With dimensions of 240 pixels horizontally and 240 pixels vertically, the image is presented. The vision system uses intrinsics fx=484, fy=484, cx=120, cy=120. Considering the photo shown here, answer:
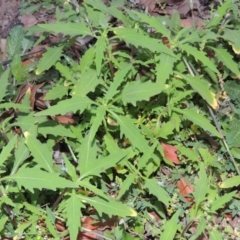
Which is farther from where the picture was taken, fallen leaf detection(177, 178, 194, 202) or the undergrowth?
fallen leaf detection(177, 178, 194, 202)

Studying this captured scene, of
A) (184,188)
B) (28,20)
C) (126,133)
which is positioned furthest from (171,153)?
(28,20)

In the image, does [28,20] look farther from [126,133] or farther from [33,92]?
[126,133]

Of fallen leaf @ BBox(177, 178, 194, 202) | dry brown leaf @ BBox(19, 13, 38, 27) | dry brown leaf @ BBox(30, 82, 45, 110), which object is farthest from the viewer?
dry brown leaf @ BBox(19, 13, 38, 27)

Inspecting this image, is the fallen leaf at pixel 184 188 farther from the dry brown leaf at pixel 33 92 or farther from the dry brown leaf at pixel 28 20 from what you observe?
the dry brown leaf at pixel 28 20

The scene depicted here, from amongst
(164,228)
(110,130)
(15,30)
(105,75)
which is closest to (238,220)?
(164,228)

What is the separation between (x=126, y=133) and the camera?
2963 millimetres

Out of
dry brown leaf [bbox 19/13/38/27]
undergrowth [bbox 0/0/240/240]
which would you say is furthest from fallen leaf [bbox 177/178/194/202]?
dry brown leaf [bbox 19/13/38/27]

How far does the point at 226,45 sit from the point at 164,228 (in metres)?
1.56

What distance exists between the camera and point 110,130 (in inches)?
128

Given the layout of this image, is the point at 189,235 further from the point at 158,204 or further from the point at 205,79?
the point at 205,79

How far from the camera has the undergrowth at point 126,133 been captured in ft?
9.57

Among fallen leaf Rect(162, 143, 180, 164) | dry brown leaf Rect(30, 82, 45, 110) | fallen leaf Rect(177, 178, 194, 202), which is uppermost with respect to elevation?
dry brown leaf Rect(30, 82, 45, 110)

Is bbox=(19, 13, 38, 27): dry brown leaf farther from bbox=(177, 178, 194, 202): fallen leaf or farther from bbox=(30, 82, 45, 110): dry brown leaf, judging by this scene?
bbox=(177, 178, 194, 202): fallen leaf

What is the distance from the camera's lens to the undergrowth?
9.57ft
